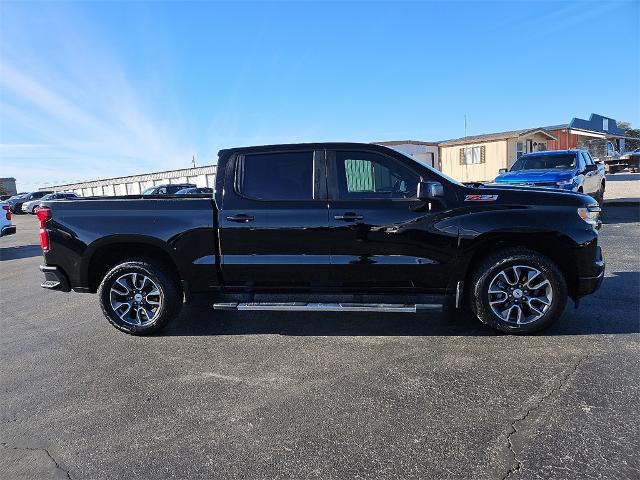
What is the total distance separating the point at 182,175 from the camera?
4409cm

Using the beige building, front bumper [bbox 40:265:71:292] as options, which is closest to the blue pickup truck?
front bumper [bbox 40:265:71:292]

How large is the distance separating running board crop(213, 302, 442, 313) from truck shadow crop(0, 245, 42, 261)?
9990mm

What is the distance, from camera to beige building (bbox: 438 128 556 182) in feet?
92.9

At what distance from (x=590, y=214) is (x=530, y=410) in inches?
89.0

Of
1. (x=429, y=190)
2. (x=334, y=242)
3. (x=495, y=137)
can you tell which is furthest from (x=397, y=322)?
(x=495, y=137)

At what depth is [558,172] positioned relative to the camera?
11.1 metres

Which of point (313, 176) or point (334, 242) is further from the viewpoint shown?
point (313, 176)

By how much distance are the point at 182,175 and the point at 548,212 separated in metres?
43.4

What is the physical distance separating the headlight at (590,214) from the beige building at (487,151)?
24.8 m

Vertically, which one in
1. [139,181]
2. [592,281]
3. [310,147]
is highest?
[139,181]

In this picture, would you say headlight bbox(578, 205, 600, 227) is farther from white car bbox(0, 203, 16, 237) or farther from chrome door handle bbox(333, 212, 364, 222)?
white car bbox(0, 203, 16, 237)

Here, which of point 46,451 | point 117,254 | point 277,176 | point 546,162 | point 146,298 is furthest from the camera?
point 546,162

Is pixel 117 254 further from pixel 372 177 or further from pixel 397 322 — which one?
pixel 397 322

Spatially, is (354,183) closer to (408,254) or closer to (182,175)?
(408,254)
